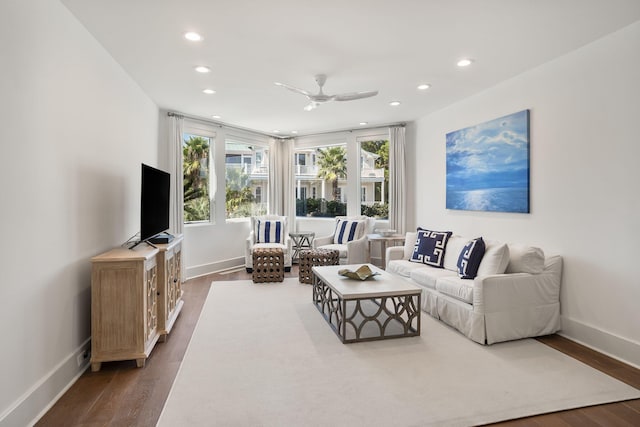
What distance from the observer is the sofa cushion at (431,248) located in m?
4.19

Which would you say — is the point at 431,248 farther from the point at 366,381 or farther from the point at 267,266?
the point at 267,266

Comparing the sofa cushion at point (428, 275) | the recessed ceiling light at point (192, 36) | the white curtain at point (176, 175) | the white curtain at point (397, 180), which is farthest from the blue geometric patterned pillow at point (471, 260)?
the white curtain at point (176, 175)

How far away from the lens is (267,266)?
5215 mm

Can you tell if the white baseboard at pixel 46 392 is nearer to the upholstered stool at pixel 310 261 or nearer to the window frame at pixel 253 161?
the upholstered stool at pixel 310 261

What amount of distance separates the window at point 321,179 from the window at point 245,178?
2.37 ft

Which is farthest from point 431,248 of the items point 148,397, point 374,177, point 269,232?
point 148,397

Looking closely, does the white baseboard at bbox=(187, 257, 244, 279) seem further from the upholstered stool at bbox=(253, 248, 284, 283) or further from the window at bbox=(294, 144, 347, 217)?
the window at bbox=(294, 144, 347, 217)

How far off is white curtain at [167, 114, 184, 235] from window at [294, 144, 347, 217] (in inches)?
101

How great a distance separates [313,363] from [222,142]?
4589 mm

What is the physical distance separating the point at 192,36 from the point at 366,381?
304cm

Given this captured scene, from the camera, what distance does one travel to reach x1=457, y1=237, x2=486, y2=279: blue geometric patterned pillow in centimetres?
349

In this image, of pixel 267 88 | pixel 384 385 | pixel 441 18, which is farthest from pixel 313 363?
pixel 267 88

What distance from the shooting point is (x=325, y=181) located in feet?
23.3

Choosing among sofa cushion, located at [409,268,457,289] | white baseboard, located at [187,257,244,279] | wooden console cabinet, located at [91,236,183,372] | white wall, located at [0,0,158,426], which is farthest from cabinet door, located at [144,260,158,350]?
sofa cushion, located at [409,268,457,289]
